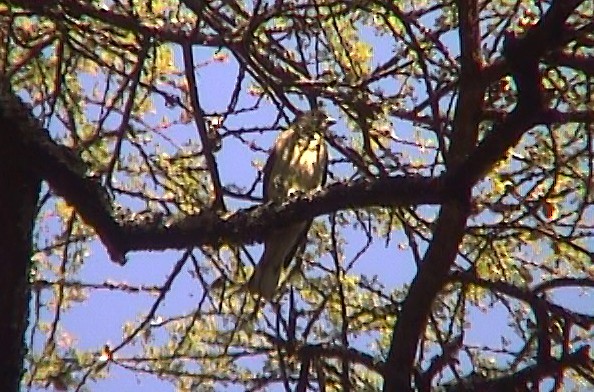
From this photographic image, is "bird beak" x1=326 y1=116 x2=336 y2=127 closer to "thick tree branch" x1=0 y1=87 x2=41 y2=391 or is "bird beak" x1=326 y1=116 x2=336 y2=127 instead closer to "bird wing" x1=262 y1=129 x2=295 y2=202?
"bird wing" x1=262 y1=129 x2=295 y2=202

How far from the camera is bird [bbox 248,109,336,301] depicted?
2.33 m

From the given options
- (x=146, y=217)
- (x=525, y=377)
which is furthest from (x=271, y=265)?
(x=525, y=377)

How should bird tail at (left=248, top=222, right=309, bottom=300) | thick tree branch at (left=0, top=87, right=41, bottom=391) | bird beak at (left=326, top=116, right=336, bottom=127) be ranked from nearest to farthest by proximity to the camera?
thick tree branch at (left=0, top=87, right=41, bottom=391) → bird tail at (left=248, top=222, right=309, bottom=300) → bird beak at (left=326, top=116, right=336, bottom=127)

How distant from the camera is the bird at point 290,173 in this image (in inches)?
91.8

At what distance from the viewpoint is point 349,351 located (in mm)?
2006

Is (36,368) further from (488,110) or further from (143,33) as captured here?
(488,110)

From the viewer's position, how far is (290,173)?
2.88 meters

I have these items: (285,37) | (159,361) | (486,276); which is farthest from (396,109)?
(159,361)

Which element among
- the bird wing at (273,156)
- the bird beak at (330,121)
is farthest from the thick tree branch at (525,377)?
the bird wing at (273,156)

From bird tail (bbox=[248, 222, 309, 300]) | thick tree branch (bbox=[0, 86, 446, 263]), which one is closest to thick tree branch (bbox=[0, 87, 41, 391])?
thick tree branch (bbox=[0, 86, 446, 263])

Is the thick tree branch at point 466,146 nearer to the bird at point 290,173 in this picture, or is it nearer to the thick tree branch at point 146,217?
the thick tree branch at point 146,217

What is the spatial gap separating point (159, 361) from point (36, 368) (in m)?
0.34

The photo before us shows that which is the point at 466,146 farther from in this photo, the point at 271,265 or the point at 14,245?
the point at 14,245

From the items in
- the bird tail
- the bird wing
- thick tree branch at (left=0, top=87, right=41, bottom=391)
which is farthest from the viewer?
the bird wing
